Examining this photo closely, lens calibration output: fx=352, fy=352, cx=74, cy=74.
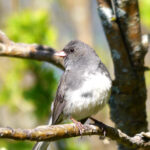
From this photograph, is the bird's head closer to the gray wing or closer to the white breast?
the gray wing

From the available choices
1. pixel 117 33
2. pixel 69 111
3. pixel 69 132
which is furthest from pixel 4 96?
pixel 69 132

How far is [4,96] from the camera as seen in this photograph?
2.91 m

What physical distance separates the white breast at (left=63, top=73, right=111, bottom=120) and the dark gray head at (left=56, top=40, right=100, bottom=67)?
0.27 metres

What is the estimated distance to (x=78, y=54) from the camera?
2.67 metres

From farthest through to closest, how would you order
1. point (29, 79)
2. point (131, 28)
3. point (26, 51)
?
point (29, 79) < point (26, 51) < point (131, 28)

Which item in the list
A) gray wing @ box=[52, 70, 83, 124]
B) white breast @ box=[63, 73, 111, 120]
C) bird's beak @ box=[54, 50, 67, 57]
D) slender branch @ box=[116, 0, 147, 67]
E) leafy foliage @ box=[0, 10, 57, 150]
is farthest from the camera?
leafy foliage @ box=[0, 10, 57, 150]

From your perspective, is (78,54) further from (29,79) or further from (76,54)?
(29,79)

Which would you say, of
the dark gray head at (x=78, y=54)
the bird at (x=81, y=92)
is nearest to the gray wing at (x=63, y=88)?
the bird at (x=81, y=92)

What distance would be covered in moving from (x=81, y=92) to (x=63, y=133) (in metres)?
0.54

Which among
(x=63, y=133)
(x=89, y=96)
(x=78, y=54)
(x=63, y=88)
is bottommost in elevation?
(x=63, y=133)

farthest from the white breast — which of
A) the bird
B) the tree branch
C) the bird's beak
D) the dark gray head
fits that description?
the bird's beak

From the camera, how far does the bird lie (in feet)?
7.11

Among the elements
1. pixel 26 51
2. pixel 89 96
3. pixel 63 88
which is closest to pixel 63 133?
pixel 89 96

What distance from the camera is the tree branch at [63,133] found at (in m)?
1.44
